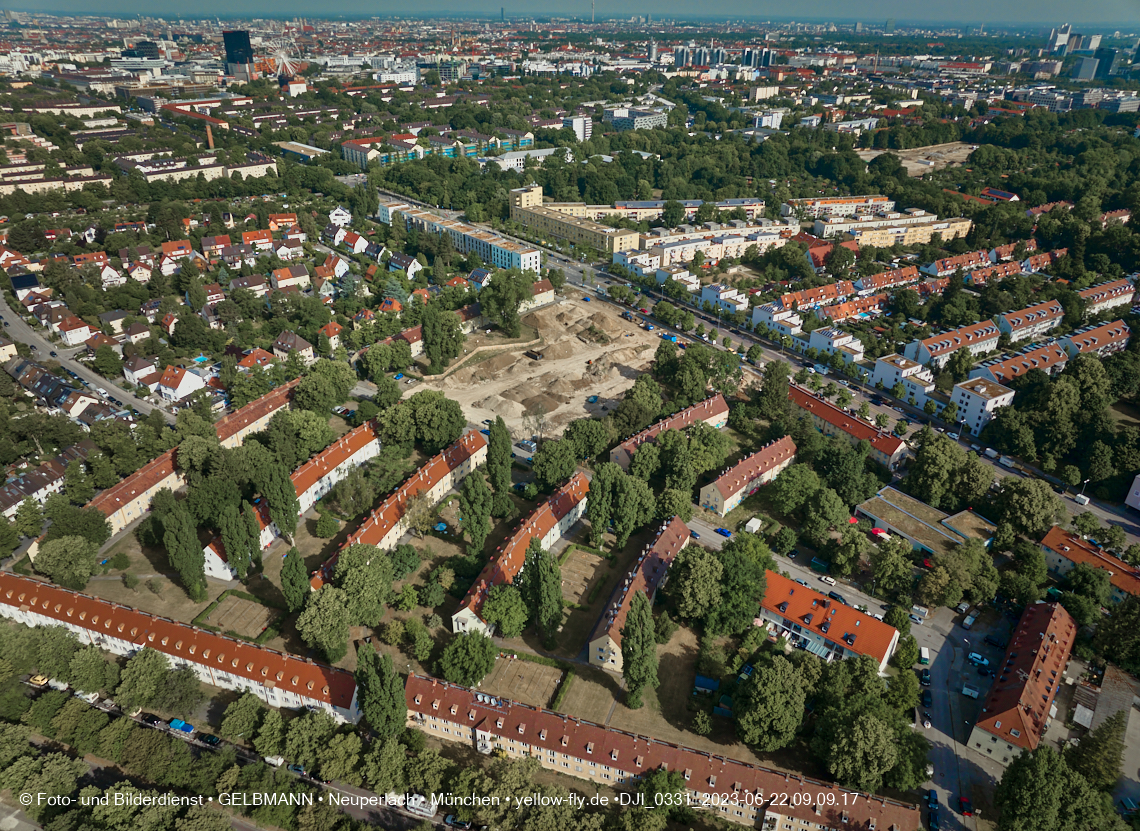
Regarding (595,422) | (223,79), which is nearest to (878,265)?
(595,422)

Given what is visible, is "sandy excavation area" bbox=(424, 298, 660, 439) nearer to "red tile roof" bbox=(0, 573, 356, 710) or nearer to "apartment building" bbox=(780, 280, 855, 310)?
"apartment building" bbox=(780, 280, 855, 310)

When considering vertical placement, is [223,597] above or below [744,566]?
below

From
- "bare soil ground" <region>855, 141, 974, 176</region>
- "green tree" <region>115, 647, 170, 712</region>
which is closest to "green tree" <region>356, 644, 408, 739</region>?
"green tree" <region>115, 647, 170, 712</region>

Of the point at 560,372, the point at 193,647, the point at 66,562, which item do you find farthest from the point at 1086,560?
the point at 66,562

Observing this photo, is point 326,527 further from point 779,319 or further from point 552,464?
point 779,319

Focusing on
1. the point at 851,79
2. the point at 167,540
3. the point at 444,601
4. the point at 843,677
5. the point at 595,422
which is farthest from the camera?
the point at 851,79

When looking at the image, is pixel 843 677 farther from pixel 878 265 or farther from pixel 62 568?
pixel 878 265

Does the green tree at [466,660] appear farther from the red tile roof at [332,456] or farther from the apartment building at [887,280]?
the apartment building at [887,280]
